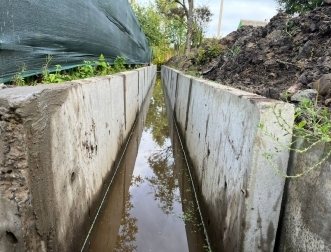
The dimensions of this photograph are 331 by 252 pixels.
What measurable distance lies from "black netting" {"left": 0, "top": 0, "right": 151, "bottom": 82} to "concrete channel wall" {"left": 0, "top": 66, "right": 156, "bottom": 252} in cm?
45

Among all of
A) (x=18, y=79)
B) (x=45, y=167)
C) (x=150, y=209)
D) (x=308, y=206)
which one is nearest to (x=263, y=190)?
(x=308, y=206)

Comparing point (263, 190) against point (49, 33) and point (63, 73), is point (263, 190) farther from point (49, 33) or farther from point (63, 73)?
point (63, 73)

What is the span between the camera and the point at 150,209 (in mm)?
2885

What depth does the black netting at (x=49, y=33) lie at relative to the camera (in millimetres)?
1871

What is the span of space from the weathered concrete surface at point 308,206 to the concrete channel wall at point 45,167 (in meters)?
1.32

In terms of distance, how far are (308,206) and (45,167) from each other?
1340 millimetres

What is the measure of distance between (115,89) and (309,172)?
2672 millimetres

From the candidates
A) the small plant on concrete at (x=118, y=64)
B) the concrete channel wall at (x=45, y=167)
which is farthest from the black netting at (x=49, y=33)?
the small plant on concrete at (x=118, y=64)

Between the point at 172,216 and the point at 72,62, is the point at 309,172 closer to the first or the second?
the point at 172,216

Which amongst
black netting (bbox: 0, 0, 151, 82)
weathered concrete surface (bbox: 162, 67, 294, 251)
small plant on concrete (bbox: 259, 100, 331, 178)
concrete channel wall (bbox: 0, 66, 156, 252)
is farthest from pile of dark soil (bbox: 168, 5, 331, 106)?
black netting (bbox: 0, 0, 151, 82)

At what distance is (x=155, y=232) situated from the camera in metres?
2.50

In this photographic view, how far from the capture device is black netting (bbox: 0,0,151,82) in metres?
1.87

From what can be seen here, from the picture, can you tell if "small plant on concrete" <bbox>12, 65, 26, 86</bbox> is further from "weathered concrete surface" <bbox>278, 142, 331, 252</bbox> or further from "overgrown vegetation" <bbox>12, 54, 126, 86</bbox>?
"weathered concrete surface" <bbox>278, 142, 331, 252</bbox>

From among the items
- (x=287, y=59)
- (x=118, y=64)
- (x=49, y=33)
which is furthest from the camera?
(x=118, y=64)
